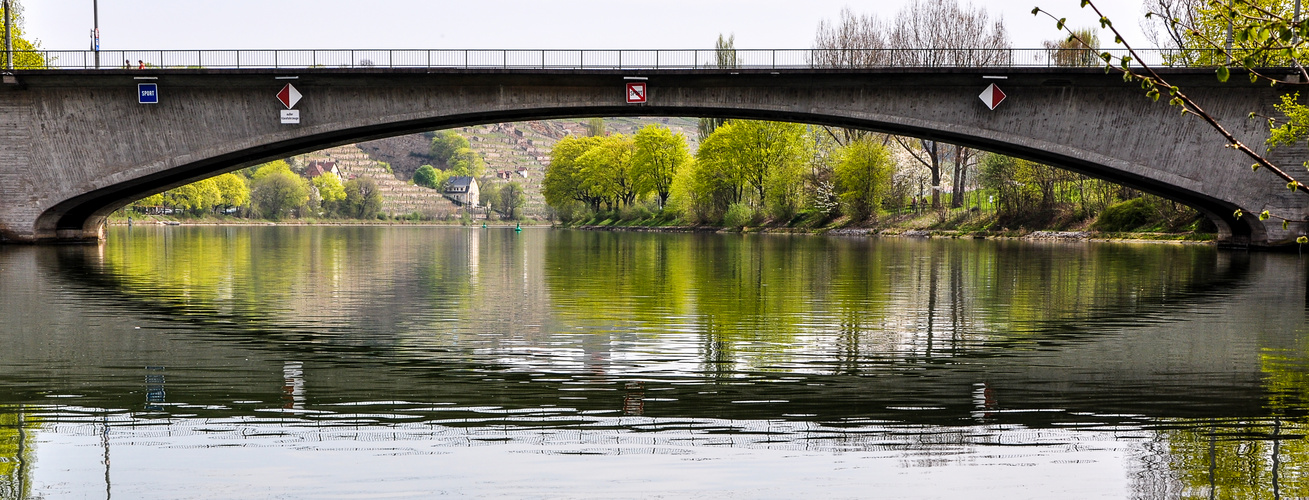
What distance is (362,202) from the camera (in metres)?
187

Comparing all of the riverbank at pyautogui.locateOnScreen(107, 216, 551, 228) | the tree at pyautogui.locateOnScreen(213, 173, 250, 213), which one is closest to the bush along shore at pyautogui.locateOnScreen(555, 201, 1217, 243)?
the riverbank at pyautogui.locateOnScreen(107, 216, 551, 228)

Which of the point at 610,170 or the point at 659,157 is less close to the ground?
the point at 659,157

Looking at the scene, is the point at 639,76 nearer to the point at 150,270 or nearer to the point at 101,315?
the point at 150,270

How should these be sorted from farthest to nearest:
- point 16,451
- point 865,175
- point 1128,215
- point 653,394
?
point 865,175, point 1128,215, point 653,394, point 16,451

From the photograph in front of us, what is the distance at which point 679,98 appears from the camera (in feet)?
125

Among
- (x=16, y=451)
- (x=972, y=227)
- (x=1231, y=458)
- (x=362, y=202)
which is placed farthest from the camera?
(x=362, y=202)

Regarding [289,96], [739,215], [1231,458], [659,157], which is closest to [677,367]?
[1231,458]

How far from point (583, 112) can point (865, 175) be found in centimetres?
3532

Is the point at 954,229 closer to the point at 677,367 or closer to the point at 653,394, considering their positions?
the point at 677,367

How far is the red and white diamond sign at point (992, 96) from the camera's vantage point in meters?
36.7

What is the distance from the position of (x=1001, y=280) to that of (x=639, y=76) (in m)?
17.3

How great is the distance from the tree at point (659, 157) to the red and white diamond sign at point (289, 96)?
65.5m

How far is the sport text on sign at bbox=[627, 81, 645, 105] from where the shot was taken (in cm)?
3775

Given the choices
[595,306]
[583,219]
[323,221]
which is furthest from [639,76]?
[323,221]
